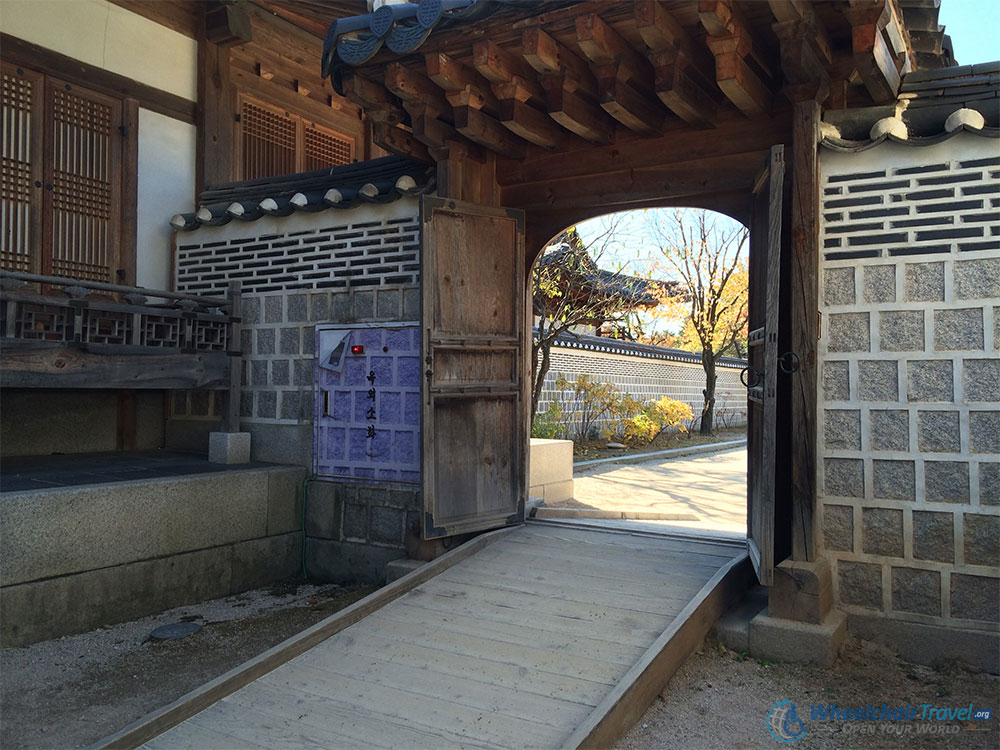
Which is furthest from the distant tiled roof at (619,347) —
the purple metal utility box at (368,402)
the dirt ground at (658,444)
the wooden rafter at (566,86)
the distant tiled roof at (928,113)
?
the distant tiled roof at (928,113)

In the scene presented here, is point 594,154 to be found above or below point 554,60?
below

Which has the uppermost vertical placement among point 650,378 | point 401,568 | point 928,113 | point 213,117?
point 213,117

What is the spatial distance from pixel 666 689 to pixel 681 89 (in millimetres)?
3476

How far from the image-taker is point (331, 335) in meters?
6.76

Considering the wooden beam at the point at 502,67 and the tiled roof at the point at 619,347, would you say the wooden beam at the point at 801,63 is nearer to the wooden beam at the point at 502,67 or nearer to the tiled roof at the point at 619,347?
the wooden beam at the point at 502,67

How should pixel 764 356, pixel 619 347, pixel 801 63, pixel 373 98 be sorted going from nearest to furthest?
pixel 801 63
pixel 764 356
pixel 373 98
pixel 619 347

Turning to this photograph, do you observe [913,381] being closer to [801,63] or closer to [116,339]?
[801,63]

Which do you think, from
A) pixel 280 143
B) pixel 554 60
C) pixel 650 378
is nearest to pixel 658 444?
pixel 650 378

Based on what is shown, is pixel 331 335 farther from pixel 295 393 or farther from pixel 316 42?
pixel 316 42

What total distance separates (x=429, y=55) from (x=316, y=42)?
196 inches

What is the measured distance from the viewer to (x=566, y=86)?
5.05m

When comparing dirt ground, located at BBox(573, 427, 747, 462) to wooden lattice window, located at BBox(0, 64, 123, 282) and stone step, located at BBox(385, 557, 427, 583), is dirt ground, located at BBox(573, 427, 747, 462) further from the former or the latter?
wooden lattice window, located at BBox(0, 64, 123, 282)

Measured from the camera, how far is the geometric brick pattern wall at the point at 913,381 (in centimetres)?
436

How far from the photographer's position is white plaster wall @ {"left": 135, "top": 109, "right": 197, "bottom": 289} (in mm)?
7652
